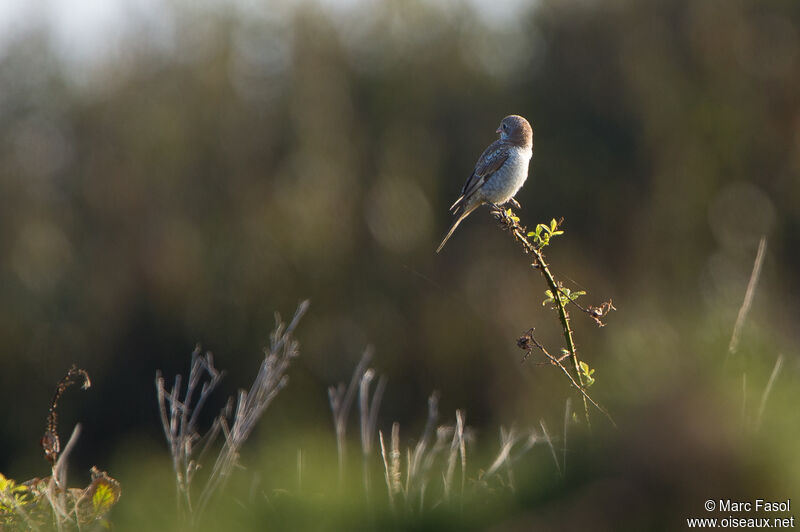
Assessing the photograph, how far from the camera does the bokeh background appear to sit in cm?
1541

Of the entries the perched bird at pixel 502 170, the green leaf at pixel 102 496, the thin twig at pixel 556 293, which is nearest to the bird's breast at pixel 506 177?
the perched bird at pixel 502 170

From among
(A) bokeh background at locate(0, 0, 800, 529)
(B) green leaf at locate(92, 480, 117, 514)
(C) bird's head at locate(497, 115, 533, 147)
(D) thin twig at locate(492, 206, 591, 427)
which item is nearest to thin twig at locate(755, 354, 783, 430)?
(D) thin twig at locate(492, 206, 591, 427)

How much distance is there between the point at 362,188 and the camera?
17156mm

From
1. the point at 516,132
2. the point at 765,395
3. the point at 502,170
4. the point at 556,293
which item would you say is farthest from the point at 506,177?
the point at 765,395

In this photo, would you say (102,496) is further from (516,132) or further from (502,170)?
(516,132)

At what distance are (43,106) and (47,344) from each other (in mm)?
4098

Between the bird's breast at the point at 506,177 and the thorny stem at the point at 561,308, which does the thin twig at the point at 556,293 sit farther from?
the bird's breast at the point at 506,177

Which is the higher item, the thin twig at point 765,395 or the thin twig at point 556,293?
the thin twig at point 556,293

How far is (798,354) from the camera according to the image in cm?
188

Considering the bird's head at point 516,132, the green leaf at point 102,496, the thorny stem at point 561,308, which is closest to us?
the green leaf at point 102,496

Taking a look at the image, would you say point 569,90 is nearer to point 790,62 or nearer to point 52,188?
point 790,62

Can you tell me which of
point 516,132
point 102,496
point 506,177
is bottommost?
point 102,496

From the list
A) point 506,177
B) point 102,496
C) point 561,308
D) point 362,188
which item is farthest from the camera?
point 362,188

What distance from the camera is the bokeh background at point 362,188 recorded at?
50.6 ft
